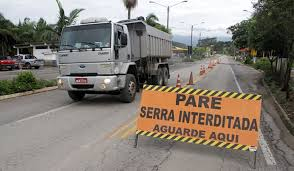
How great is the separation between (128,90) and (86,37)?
2168mm

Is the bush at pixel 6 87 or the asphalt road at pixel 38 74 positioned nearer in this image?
the bush at pixel 6 87

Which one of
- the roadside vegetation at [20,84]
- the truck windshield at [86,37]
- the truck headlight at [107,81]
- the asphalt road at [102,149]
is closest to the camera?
the asphalt road at [102,149]

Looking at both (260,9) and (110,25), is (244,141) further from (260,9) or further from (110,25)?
(260,9)

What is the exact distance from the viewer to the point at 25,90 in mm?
14273

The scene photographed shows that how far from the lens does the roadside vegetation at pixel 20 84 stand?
13.4 m

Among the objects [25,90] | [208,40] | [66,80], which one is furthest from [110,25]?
[208,40]

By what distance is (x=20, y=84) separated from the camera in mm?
14258

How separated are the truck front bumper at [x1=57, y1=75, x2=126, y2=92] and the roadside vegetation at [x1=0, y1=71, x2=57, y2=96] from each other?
3372 millimetres

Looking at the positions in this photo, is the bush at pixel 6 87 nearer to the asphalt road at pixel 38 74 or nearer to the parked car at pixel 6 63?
the asphalt road at pixel 38 74

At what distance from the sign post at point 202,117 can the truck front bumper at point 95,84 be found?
4.28 metres

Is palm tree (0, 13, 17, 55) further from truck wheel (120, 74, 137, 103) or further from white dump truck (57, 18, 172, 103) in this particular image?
truck wheel (120, 74, 137, 103)

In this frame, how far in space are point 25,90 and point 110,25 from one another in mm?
5340

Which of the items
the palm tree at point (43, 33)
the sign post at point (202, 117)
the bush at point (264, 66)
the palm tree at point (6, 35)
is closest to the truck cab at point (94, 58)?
the sign post at point (202, 117)

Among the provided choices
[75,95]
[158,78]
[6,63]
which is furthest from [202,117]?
[6,63]
